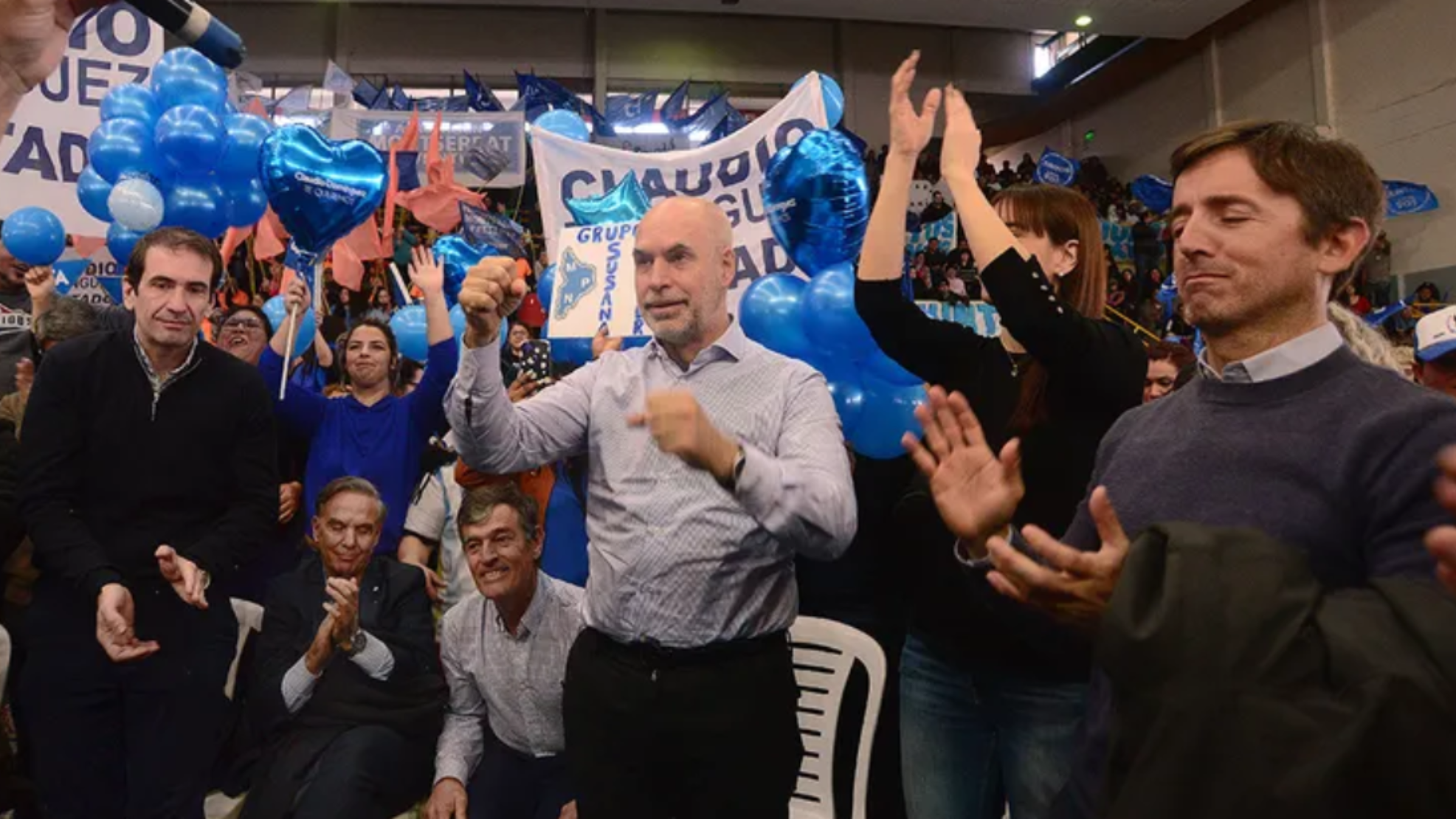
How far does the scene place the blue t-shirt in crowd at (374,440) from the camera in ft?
10.0

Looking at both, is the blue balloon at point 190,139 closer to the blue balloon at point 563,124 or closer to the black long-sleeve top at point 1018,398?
the blue balloon at point 563,124

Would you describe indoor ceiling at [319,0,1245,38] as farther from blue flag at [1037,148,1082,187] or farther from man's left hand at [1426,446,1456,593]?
man's left hand at [1426,446,1456,593]

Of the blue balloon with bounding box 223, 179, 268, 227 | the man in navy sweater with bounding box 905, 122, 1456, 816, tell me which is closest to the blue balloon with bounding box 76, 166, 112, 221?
the blue balloon with bounding box 223, 179, 268, 227

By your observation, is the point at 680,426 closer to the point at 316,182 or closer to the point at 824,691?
the point at 824,691

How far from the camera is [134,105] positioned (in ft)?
12.8

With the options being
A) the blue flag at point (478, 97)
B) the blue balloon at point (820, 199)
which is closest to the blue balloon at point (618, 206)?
the blue balloon at point (820, 199)

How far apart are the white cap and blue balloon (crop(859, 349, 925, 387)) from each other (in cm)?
133

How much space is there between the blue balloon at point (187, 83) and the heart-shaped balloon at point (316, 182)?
0.86m

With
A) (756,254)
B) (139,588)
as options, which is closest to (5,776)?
(139,588)

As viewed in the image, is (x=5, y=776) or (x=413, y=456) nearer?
(x=5, y=776)

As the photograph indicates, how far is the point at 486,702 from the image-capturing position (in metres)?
2.64

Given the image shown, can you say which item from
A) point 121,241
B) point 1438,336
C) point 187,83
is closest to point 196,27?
point 1438,336

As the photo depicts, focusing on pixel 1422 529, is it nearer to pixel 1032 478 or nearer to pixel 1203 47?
pixel 1032 478

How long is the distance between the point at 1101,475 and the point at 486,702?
1.88m
